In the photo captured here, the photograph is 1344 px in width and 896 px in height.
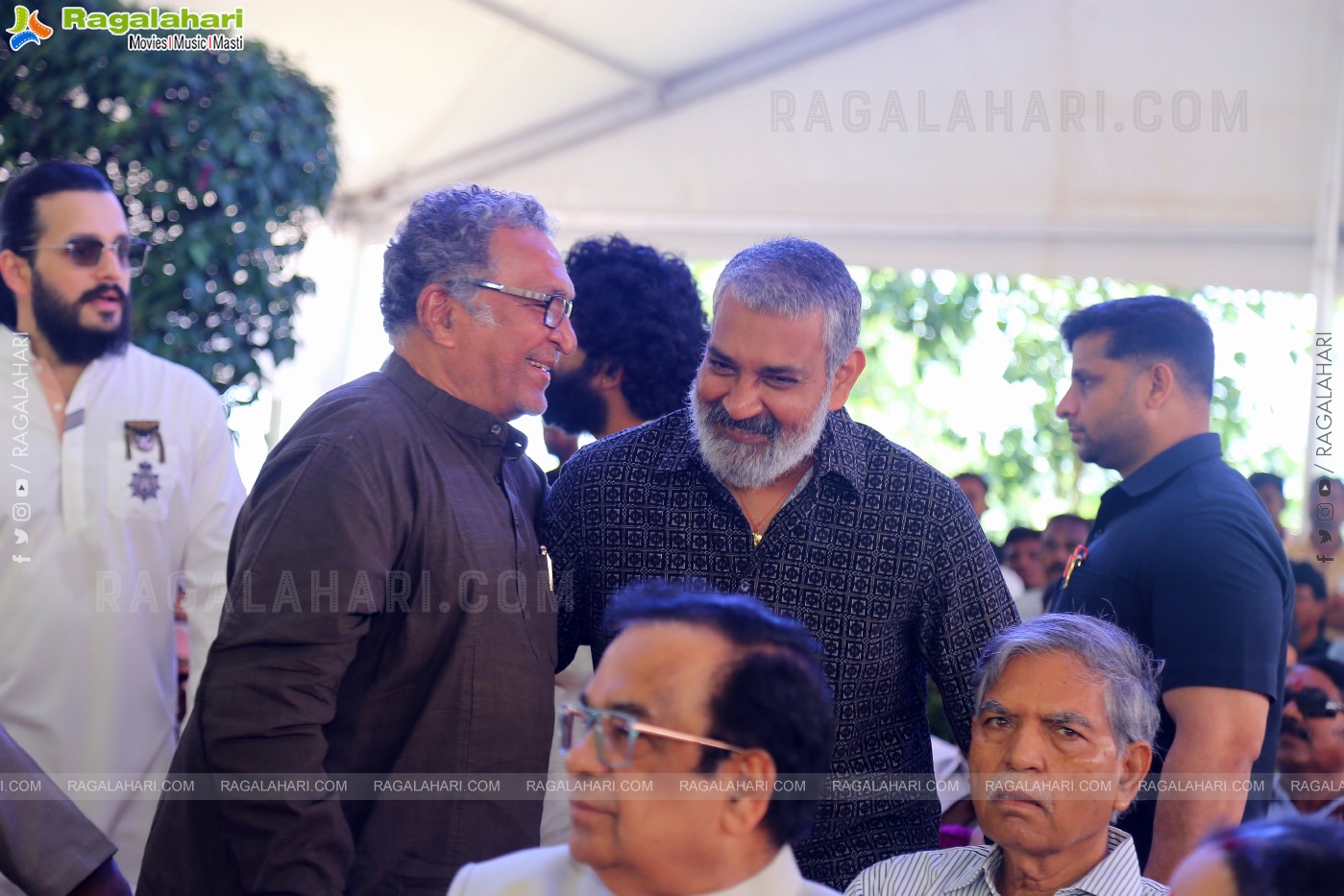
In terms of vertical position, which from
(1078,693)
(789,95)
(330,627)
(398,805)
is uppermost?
(789,95)

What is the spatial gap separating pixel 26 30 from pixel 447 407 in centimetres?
356

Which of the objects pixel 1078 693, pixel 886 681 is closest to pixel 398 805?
pixel 886 681

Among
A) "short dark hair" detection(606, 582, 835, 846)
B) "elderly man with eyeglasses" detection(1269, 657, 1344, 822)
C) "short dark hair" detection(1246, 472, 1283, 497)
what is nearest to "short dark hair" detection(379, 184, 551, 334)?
"short dark hair" detection(606, 582, 835, 846)

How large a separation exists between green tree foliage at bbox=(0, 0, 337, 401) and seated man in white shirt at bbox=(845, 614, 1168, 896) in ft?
12.6

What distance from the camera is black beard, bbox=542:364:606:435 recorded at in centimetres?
321

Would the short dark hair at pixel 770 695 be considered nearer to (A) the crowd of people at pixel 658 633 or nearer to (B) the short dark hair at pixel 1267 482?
(A) the crowd of people at pixel 658 633

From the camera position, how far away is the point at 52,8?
192 inches

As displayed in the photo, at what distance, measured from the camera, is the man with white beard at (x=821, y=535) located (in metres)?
2.45

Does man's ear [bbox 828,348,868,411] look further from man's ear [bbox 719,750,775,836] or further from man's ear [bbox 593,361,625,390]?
man's ear [bbox 719,750,775,836]

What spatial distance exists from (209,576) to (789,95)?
3577 millimetres

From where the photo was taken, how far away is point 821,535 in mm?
2533

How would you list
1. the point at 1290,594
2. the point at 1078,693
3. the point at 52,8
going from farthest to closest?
the point at 52,8 < the point at 1290,594 < the point at 1078,693

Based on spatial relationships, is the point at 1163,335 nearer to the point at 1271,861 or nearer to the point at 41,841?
the point at 1271,861

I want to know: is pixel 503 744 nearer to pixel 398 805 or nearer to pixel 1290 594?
pixel 398 805
